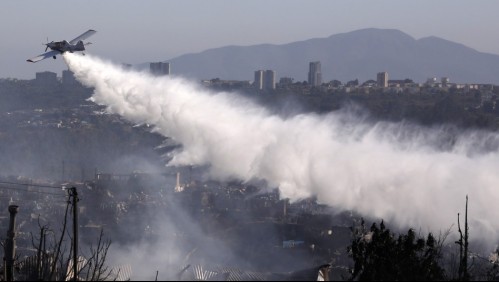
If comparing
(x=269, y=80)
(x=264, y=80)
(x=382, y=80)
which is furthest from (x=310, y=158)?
(x=264, y=80)

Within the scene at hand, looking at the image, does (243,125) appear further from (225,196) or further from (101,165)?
(101,165)

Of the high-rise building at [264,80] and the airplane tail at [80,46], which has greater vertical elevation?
the airplane tail at [80,46]

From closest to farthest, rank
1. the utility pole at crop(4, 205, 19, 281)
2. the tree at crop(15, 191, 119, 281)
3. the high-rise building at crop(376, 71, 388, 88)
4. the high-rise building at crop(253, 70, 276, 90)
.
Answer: the tree at crop(15, 191, 119, 281) → the utility pole at crop(4, 205, 19, 281) → the high-rise building at crop(376, 71, 388, 88) → the high-rise building at crop(253, 70, 276, 90)

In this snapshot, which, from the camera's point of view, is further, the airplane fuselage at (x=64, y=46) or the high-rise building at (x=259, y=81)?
the high-rise building at (x=259, y=81)

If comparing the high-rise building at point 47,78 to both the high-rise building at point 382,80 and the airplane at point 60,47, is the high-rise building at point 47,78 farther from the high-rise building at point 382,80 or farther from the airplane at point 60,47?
the airplane at point 60,47

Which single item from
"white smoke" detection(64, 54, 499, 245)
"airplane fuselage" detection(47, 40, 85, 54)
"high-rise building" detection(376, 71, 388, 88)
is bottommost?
"white smoke" detection(64, 54, 499, 245)

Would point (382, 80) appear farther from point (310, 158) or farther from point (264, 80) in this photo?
point (310, 158)

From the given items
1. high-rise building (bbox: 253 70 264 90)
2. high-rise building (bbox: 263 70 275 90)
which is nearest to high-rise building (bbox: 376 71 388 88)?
high-rise building (bbox: 263 70 275 90)

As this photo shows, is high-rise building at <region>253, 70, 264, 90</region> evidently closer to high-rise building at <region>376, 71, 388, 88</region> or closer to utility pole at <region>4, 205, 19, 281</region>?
high-rise building at <region>376, 71, 388, 88</region>

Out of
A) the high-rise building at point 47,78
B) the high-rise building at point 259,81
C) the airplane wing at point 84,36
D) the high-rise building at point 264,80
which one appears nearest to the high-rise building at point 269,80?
the high-rise building at point 264,80
